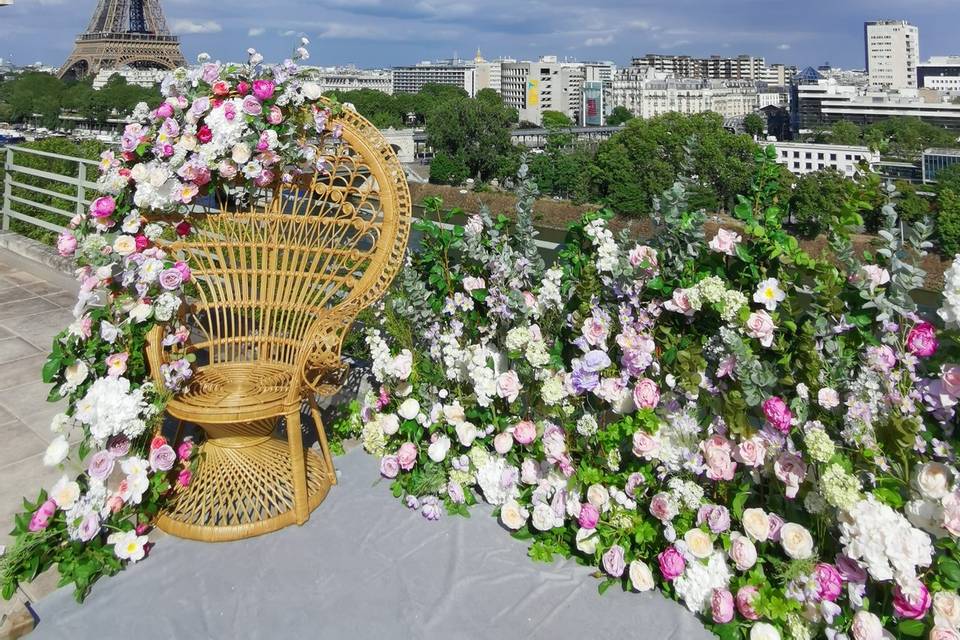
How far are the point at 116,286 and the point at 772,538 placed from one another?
1761mm

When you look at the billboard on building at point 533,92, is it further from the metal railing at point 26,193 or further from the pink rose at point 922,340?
the pink rose at point 922,340

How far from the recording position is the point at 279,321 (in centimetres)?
226

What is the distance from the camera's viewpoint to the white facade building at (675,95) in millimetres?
74750

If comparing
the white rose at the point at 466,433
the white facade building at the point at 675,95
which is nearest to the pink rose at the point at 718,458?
the white rose at the point at 466,433

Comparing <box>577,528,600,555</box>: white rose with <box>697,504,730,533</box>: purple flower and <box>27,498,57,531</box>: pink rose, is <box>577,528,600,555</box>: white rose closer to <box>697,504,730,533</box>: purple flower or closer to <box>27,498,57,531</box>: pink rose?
<box>697,504,730,533</box>: purple flower

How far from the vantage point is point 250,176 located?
199 cm

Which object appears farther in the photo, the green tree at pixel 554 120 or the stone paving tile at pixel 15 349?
the green tree at pixel 554 120

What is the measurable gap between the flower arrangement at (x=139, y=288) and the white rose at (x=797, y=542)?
1489 millimetres

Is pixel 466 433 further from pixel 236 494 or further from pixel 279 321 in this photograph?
pixel 279 321

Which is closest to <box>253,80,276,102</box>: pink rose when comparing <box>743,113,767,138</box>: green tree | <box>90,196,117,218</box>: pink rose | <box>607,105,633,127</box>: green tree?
<box>90,196,117,218</box>: pink rose

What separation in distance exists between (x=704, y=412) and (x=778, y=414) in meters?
0.22

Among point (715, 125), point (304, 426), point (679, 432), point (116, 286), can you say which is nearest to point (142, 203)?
point (116, 286)

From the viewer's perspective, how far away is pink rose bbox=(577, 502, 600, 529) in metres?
1.61

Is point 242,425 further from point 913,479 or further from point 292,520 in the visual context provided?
point 913,479
